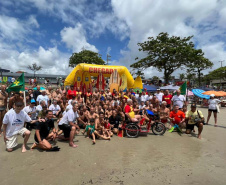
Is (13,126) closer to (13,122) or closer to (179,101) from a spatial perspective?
(13,122)

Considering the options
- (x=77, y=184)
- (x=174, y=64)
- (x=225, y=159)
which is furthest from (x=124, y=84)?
(x=174, y=64)

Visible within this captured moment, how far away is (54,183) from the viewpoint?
243 cm

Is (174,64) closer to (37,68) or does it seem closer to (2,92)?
(2,92)

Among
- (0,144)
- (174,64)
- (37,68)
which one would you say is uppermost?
(37,68)

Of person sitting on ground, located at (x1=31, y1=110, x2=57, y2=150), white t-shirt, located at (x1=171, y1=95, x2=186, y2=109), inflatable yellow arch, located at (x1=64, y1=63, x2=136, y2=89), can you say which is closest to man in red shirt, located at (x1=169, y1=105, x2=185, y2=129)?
white t-shirt, located at (x1=171, y1=95, x2=186, y2=109)

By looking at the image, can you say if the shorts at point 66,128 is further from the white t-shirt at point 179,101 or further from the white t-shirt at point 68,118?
the white t-shirt at point 179,101

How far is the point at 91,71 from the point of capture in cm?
990

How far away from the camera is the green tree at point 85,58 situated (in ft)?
89.8

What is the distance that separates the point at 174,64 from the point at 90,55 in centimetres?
1654

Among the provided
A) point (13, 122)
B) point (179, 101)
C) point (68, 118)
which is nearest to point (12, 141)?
point (13, 122)

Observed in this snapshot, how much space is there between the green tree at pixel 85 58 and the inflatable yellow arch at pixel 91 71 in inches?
708

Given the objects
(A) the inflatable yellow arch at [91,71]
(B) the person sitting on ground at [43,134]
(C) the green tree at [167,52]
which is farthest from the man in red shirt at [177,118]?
A: (C) the green tree at [167,52]

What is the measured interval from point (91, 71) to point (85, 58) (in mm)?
18307

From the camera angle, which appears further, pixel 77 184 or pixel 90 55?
pixel 90 55
